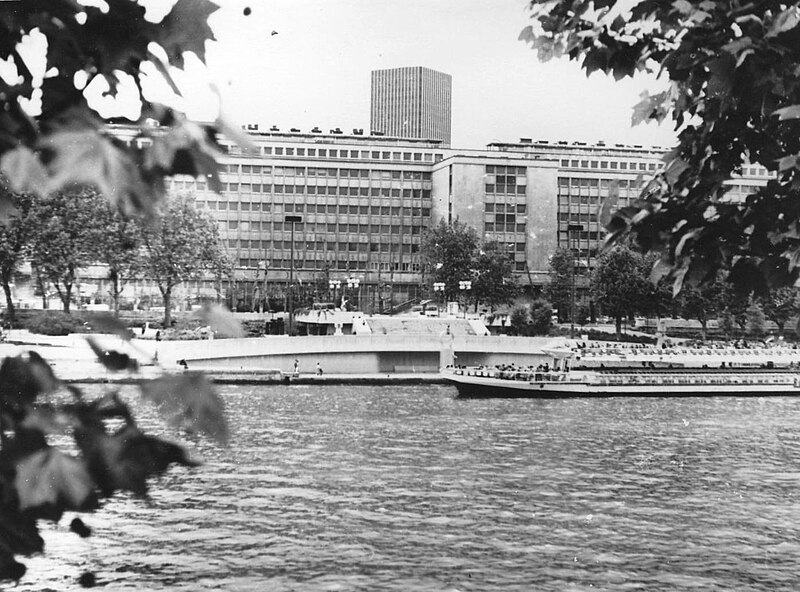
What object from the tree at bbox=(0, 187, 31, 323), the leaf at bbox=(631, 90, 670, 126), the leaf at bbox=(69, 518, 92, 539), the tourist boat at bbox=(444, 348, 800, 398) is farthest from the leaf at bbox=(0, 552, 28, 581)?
the tourist boat at bbox=(444, 348, 800, 398)

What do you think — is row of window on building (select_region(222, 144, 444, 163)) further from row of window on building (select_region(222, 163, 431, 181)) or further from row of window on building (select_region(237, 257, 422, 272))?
row of window on building (select_region(237, 257, 422, 272))

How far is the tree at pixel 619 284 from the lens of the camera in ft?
247

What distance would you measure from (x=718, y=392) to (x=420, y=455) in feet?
99.1

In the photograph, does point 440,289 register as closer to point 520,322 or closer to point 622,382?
point 520,322

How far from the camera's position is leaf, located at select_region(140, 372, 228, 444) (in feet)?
5.95

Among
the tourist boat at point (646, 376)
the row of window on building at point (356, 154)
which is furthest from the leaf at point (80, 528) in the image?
the row of window on building at point (356, 154)

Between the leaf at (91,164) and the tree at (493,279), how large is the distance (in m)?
84.1

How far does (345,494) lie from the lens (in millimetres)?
22734

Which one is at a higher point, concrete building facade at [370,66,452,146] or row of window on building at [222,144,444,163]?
concrete building facade at [370,66,452,146]

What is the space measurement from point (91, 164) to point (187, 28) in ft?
1.62

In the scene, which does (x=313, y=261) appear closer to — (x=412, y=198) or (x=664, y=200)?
(x=412, y=198)

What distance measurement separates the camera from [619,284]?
75.9 metres

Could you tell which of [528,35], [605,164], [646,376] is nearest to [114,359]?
[528,35]

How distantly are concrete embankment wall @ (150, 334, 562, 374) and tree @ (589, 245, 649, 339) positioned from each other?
12.0 m
